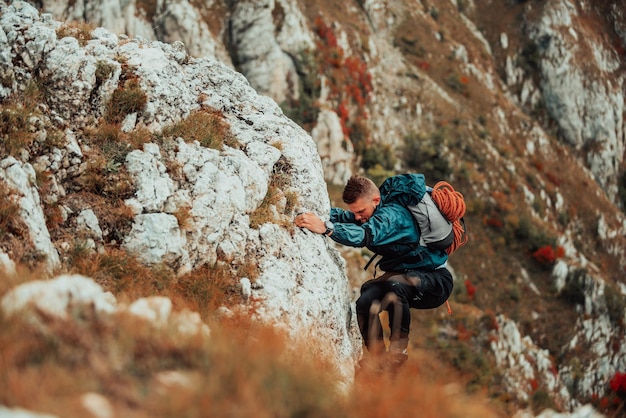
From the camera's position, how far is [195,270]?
6.78 metres

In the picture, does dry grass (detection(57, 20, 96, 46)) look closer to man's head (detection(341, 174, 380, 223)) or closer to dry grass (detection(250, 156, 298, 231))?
dry grass (detection(250, 156, 298, 231))

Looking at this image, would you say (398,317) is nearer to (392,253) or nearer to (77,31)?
(392,253)

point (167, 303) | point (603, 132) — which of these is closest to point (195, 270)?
point (167, 303)

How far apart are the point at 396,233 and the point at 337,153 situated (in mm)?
33384

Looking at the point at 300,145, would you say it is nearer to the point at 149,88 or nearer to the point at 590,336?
the point at 149,88

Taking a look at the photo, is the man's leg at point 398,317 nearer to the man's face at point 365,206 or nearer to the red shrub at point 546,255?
the man's face at point 365,206

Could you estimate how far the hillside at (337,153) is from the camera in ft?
21.8

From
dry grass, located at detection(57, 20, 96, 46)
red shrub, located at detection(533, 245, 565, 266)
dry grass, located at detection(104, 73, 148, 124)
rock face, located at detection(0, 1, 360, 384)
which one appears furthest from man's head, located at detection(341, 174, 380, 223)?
red shrub, located at detection(533, 245, 565, 266)

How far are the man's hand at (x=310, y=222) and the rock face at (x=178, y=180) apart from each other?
0.17 m

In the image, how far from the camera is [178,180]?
731 cm

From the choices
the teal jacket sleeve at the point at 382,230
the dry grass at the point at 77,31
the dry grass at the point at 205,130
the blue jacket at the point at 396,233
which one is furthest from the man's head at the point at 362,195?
the dry grass at the point at 77,31

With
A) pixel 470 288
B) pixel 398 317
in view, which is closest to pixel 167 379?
pixel 398 317

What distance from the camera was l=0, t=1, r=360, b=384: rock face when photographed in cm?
657

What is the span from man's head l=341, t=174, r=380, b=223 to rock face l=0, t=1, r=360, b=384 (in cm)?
88
